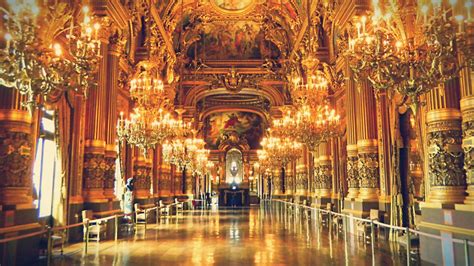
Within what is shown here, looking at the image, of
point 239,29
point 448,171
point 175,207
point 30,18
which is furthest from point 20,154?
point 239,29

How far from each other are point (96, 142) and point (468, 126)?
966cm

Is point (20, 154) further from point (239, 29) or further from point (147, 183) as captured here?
point (239, 29)

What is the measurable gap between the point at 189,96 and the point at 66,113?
1699 cm

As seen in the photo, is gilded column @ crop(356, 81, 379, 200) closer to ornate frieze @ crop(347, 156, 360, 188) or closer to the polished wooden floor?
ornate frieze @ crop(347, 156, 360, 188)

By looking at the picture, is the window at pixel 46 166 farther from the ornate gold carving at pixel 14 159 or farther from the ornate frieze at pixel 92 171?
the ornate gold carving at pixel 14 159

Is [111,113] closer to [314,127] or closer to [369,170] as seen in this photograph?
[314,127]

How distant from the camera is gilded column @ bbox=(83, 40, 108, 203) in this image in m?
11.8

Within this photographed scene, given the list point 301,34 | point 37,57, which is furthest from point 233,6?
point 37,57

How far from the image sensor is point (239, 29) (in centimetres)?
2594

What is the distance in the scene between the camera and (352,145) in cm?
1312

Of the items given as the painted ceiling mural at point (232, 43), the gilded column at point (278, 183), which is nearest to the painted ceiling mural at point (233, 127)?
the gilded column at point (278, 183)

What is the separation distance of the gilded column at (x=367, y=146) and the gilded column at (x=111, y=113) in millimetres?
7671

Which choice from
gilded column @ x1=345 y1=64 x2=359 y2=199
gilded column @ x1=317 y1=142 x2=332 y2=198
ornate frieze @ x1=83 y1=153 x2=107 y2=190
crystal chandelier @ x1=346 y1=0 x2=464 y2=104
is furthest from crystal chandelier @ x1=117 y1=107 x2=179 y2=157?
gilded column @ x1=317 y1=142 x2=332 y2=198

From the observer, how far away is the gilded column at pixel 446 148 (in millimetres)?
7230
